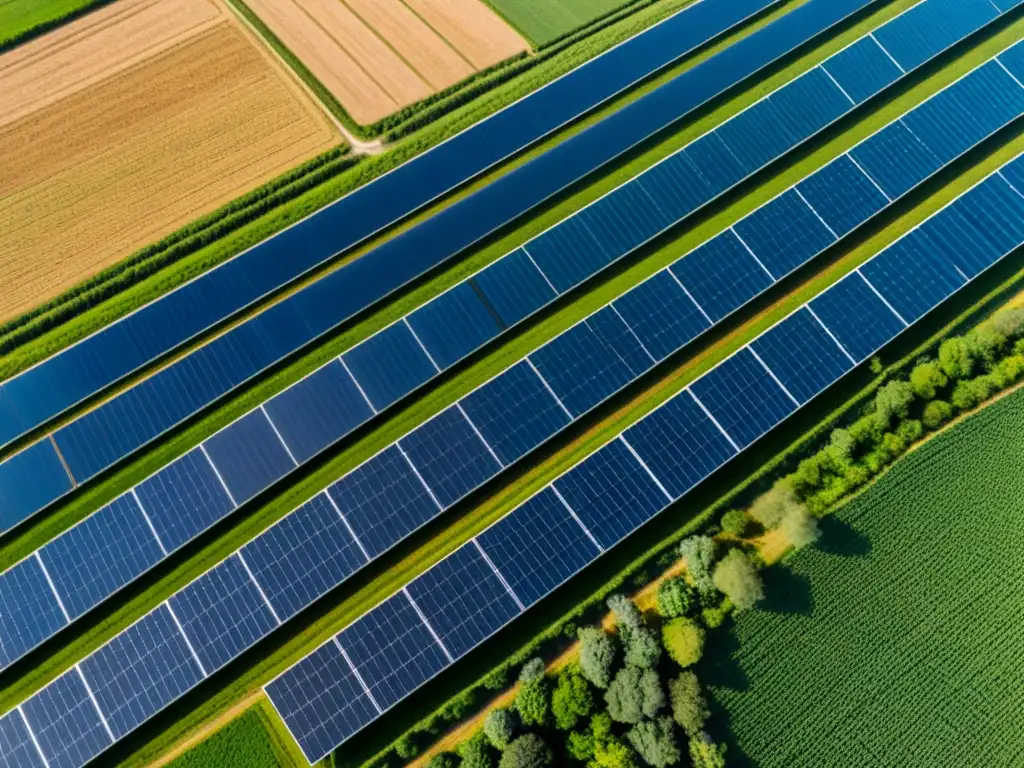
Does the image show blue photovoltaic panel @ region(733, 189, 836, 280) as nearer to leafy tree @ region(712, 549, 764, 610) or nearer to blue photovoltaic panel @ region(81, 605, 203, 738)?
leafy tree @ region(712, 549, 764, 610)

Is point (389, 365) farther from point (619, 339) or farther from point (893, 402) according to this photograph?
point (893, 402)

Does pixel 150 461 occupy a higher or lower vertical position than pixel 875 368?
higher

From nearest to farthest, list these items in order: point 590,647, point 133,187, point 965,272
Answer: point 590,647, point 965,272, point 133,187

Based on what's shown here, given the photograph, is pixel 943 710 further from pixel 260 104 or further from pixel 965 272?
pixel 260 104

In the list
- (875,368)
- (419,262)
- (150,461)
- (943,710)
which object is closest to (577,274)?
(419,262)

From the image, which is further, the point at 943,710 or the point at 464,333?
the point at 464,333

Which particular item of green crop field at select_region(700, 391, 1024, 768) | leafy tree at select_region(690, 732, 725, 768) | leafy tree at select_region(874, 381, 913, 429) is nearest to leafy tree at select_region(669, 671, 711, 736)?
leafy tree at select_region(690, 732, 725, 768)

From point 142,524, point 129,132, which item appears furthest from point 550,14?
point 142,524

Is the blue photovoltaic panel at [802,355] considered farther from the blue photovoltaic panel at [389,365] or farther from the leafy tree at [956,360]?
the blue photovoltaic panel at [389,365]
